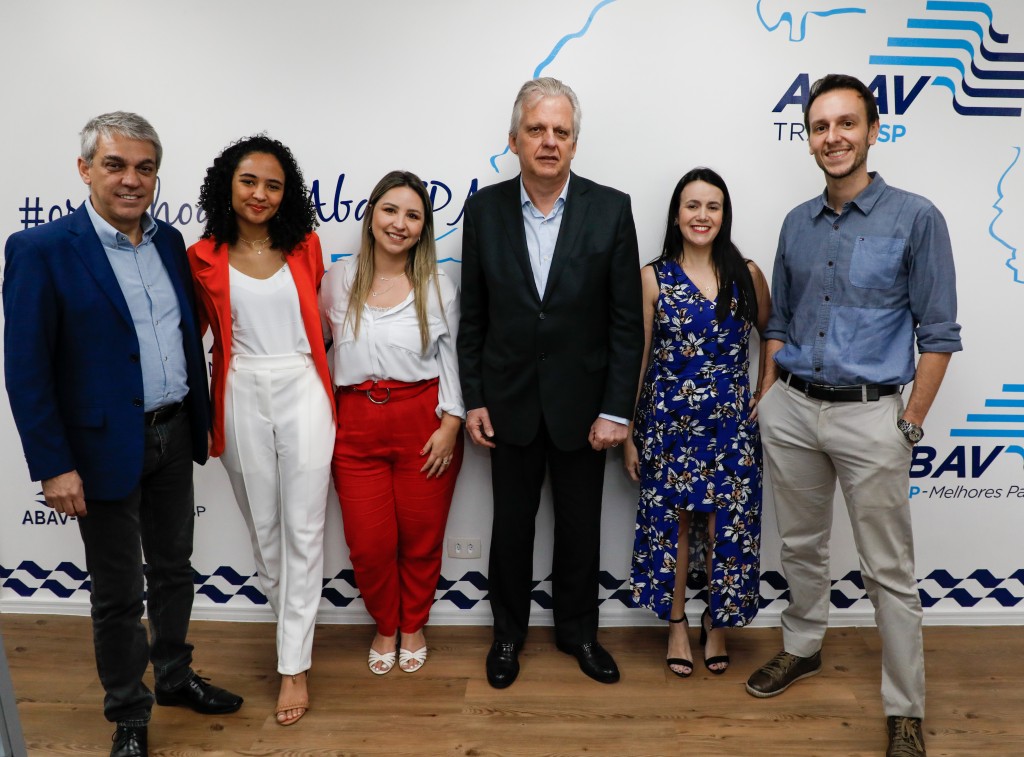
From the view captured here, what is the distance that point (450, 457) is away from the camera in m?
2.63

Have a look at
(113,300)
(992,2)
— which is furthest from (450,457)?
(992,2)

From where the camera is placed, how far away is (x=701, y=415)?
8.19ft

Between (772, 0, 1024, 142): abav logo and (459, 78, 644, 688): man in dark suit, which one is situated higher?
(772, 0, 1024, 142): abav logo

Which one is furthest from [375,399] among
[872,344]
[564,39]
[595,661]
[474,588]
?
[872,344]

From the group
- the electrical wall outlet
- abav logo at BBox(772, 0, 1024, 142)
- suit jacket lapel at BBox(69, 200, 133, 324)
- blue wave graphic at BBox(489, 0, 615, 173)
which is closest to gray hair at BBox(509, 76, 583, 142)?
blue wave graphic at BBox(489, 0, 615, 173)

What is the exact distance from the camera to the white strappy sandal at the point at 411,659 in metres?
2.67

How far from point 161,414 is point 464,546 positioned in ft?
4.13

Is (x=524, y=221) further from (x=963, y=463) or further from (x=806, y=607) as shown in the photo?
(x=963, y=463)

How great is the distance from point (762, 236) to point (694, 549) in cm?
115

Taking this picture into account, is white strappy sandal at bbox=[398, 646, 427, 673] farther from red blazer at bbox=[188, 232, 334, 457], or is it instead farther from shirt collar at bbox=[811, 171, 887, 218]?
shirt collar at bbox=[811, 171, 887, 218]

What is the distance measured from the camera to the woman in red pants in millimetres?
2467

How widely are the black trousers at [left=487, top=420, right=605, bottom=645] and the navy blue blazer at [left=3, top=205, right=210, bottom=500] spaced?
1.13 m

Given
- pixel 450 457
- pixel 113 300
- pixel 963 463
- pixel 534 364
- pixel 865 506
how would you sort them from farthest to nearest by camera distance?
pixel 963 463 → pixel 450 457 → pixel 534 364 → pixel 865 506 → pixel 113 300

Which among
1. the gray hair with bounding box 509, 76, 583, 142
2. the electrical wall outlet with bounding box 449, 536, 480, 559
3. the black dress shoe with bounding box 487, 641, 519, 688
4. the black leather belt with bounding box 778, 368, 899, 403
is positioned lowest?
the black dress shoe with bounding box 487, 641, 519, 688
